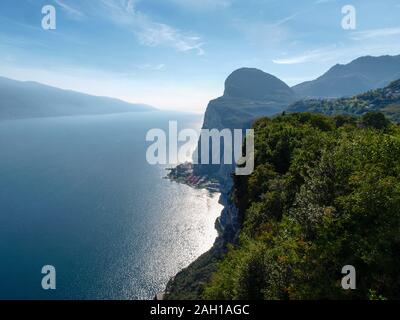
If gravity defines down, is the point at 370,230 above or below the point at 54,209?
above

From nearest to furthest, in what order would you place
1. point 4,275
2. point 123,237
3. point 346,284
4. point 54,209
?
point 346,284 → point 4,275 → point 123,237 → point 54,209

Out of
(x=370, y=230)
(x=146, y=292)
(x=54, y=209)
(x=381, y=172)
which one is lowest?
(x=146, y=292)

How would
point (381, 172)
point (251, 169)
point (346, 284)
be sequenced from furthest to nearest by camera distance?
point (251, 169) → point (381, 172) → point (346, 284)

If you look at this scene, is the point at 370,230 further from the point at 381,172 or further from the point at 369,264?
the point at 381,172
